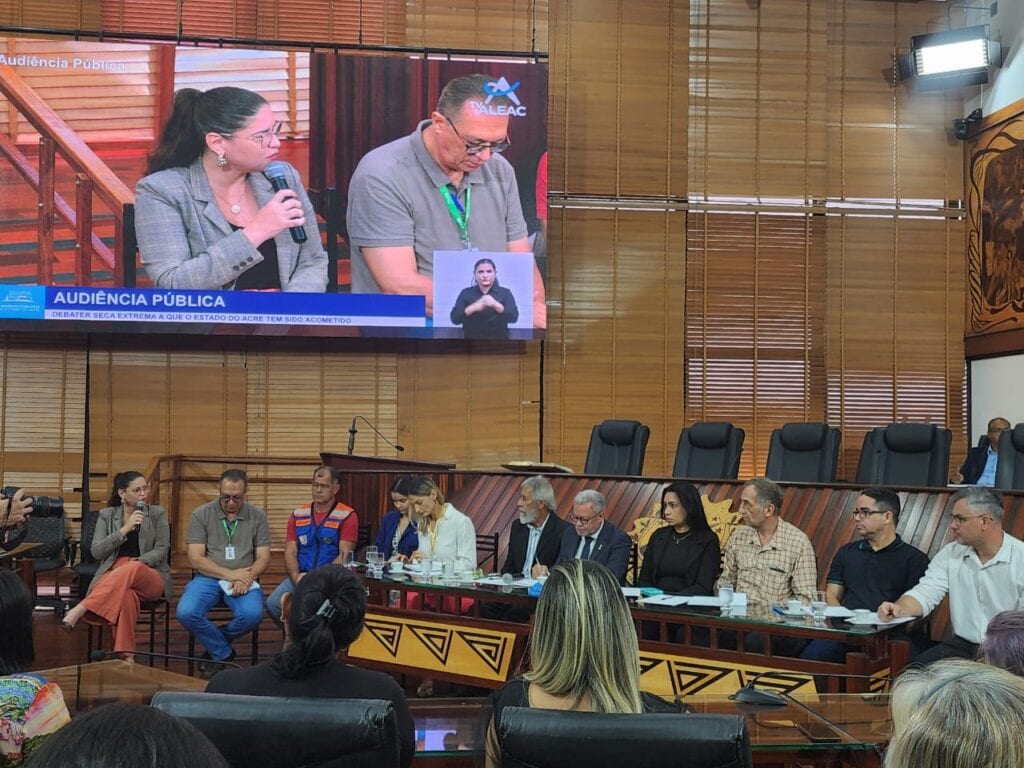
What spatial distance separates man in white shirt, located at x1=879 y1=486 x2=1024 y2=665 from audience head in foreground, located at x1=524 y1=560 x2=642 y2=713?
2457 millimetres

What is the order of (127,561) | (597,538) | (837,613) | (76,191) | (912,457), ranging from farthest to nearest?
(76,191) < (912,457) < (127,561) < (597,538) < (837,613)

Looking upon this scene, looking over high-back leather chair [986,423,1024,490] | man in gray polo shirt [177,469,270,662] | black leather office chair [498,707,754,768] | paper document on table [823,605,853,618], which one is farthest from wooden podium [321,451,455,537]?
black leather office chair [498,707,754,768]

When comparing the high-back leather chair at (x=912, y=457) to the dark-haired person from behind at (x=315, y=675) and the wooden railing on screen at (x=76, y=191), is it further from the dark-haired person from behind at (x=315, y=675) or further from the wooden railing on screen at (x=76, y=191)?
the wooden railing on screen at (x=76, y=191)

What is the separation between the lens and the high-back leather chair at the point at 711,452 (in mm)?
7254

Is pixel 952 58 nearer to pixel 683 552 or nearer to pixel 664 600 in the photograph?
pixel 683 552

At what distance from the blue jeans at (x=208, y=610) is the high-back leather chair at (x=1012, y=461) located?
4.30 meters

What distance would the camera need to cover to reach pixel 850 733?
2.65 metres

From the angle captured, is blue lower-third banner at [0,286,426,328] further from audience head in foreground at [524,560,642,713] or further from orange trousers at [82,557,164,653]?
audience head in foreground at [524,560,642,713]

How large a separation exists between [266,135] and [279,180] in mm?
384

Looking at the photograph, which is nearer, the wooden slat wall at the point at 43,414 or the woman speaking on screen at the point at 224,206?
the woman speaking on screen at the point at 224,206

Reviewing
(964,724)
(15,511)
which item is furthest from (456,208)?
(964,724)

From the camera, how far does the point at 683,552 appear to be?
5266 mm

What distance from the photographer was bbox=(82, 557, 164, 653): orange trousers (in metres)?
5.75

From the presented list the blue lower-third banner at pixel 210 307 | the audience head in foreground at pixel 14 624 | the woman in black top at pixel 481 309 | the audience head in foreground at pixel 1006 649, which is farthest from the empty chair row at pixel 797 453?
the audience head in foreground at pixel 14 624
